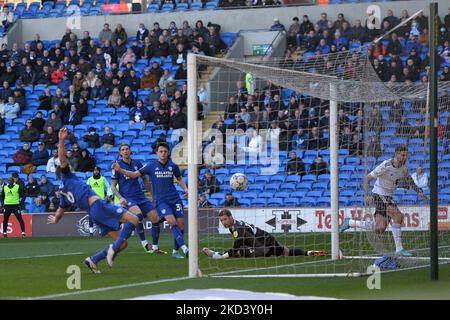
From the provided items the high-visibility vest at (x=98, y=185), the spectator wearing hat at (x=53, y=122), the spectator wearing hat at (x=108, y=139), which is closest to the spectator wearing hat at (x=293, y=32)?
the spectator wearing hat at (x=108, y=139)

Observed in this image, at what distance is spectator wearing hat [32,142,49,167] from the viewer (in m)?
33.3

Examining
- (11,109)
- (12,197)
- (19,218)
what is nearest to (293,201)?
(19,218)

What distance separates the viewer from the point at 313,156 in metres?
24.7

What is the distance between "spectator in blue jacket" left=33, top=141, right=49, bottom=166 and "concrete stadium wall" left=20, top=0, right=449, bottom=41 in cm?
715

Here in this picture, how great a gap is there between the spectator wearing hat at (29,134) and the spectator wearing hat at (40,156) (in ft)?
2.14

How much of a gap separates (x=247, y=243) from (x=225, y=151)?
7.39 m

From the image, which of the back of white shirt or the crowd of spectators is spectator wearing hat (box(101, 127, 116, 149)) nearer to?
the crowd of spectators

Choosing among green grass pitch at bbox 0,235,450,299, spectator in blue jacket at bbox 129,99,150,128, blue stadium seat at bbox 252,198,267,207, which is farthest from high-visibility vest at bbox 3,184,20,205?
green grass pitch at bbox 0,235,450,299

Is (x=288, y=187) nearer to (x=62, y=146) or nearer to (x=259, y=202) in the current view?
(x=259, y=202)

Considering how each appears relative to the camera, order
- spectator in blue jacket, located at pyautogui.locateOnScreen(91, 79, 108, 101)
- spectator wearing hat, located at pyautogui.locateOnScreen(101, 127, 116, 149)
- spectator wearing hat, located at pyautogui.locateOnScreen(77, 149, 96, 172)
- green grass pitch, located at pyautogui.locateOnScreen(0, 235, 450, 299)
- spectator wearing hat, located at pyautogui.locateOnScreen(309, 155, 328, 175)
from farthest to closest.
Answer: spectator in blue jacket, located at pyautogui.locateOnScreen(91, 79, 108, 101) < spectator wearing hat, located at pyautogui.locateOnScreen(101, 127, 116, 149) < spectator wearing hat, located at pyautogui.locateOnScreen(77, 149, 96, 172) < spectator wearing hat, located at pyautogui.locateOnScreen(309, 155, 328, 175) < green grass pitch, located at pyautogui.locateOnScreen(0, 235, 450, 299)

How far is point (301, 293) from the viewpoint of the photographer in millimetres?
11992

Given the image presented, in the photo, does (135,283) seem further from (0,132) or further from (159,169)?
(0,132)

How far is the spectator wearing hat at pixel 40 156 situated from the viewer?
3331cm
